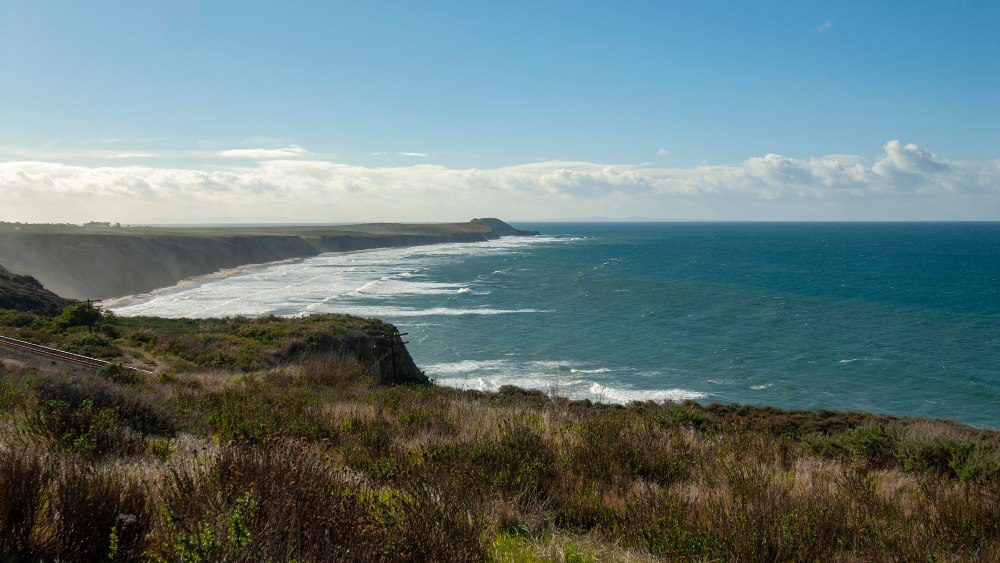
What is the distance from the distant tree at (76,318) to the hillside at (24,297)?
8695 mm

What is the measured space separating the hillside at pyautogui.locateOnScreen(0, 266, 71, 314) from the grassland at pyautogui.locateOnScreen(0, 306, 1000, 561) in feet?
106

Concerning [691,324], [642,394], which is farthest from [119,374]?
[691,324]

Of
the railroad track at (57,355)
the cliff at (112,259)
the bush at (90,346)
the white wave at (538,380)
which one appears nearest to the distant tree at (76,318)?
the bush at (90,346)

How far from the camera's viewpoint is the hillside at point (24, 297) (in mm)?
33844

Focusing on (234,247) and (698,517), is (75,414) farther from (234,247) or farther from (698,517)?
(234,247)

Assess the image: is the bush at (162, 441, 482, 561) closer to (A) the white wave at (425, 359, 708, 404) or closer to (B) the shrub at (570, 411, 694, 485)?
Answer: (B) the shrub at (570, 411, 694, 485)

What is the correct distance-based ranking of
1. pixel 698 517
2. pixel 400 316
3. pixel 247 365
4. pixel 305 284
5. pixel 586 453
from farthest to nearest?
1. pixel 305 284
2. pixel 400 316
3. pixel 247 365
4. pixel 586 453
5. pixel 698 517

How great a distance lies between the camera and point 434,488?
4.22 meters

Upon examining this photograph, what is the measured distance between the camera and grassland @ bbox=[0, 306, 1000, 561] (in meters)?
3.53

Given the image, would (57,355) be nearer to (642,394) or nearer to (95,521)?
(95,521)

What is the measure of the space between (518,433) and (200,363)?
58.6 ft

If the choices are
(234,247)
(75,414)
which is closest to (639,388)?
(75,414)

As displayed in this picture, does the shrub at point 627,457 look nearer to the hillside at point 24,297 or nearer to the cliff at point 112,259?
the hillside at point 24,297

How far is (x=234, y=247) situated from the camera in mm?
111875
